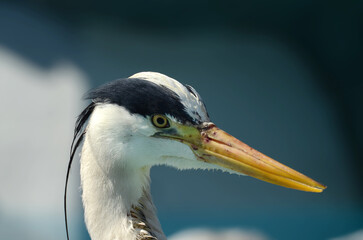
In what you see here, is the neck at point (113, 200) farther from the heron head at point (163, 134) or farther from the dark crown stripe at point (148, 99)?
the dark crown stripe at point (148, 99)

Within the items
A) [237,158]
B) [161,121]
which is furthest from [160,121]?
[237,158]

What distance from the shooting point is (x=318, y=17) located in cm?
281

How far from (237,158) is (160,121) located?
201 millimetres

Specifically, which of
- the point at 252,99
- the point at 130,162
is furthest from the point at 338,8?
the point at 130,162

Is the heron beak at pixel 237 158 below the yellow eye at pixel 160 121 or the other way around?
below

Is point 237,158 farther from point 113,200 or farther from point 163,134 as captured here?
point 113,200

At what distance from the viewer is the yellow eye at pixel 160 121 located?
93 cm

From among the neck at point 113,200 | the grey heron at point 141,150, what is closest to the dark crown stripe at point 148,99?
the grey heron at point 141,150

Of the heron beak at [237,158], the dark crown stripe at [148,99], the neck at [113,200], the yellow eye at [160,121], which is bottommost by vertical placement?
the neck at [113,200]

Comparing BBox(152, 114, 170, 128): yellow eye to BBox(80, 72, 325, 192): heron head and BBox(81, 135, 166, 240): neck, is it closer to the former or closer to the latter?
BBox(80, 72, 325, 192): heron head

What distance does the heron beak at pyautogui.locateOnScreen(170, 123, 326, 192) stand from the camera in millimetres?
914

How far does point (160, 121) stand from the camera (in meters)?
0.93

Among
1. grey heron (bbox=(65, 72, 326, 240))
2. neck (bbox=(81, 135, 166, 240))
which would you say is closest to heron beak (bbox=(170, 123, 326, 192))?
grey heron (bbox=(65, 72, 326, 240))

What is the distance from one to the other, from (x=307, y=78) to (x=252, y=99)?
0.48 m
